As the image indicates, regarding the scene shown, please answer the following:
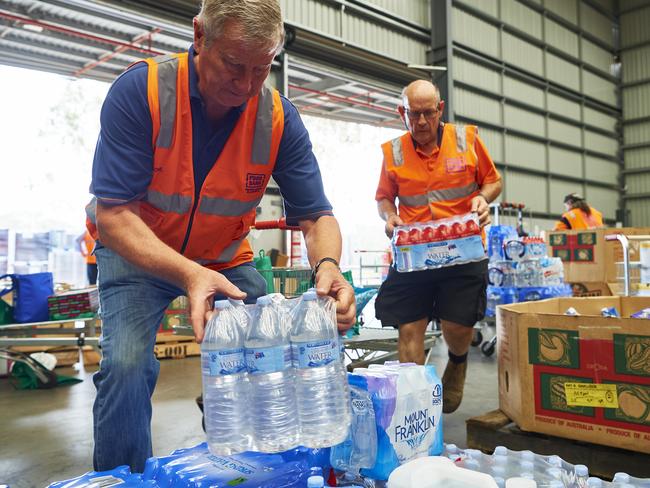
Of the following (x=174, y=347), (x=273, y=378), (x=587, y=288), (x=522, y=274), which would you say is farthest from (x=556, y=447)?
(x=587, y=288)

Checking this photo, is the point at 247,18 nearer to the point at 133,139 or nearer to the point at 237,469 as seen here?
the point at 133,139

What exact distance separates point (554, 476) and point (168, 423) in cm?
249

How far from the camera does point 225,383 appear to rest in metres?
1.41

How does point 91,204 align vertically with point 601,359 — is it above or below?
above

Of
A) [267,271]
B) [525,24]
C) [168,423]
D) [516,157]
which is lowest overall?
[168,423]

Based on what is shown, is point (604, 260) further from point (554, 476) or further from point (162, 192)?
point (162, 192)

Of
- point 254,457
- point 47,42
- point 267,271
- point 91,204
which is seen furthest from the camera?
point 47,42

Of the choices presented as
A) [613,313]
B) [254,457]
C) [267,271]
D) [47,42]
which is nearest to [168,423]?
[267,271]

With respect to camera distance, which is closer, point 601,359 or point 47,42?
point 601,359

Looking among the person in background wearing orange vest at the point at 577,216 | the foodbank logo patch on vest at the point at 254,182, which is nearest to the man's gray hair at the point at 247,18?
the foodbank logo patch on vest at the point at 254,182

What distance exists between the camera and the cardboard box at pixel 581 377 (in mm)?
2279

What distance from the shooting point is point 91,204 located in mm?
2051

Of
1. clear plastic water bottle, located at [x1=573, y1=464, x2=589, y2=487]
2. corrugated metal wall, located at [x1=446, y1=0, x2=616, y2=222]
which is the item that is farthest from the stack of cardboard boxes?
clear plastic water bottle, located at [x1=573, y1=464, x2=589, y2=487]

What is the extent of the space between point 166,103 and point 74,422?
269 cm
